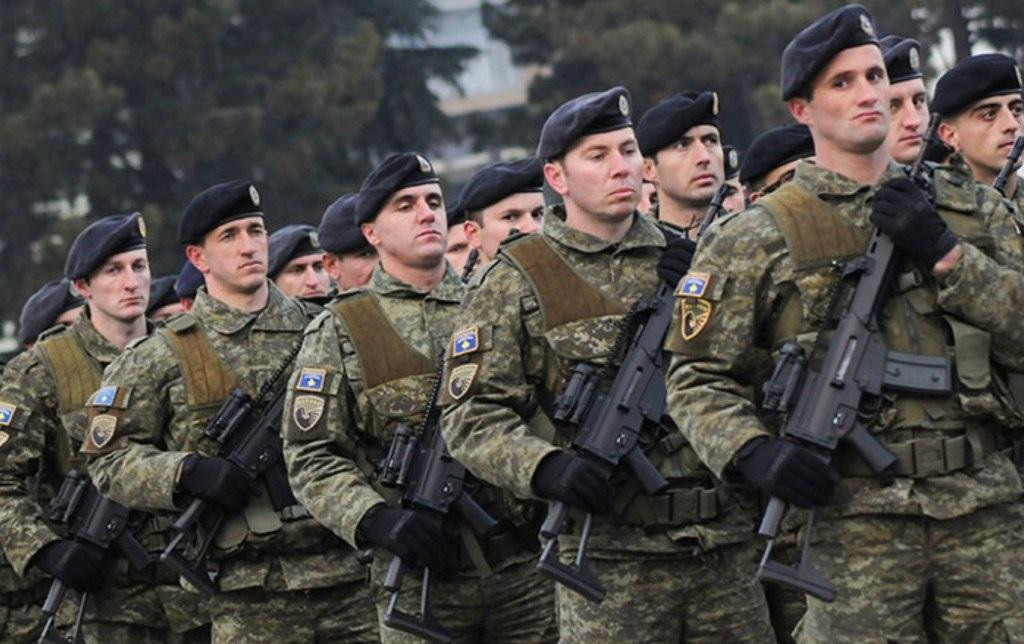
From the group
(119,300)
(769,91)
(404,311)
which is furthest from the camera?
(769,91)

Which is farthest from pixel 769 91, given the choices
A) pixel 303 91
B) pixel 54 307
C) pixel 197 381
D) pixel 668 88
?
pixel 197 381

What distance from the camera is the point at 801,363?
6.81m

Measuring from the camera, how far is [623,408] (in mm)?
7793

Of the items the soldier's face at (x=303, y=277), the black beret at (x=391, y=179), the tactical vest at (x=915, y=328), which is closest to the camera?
the tactical vest at (x=915, y=328)

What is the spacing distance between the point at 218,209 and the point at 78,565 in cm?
170

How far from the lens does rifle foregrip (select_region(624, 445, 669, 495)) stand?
303 inches

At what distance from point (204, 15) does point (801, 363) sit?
24.8 m

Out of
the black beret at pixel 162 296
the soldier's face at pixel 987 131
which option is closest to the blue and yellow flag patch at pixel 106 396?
the black beret at pixel 162 296

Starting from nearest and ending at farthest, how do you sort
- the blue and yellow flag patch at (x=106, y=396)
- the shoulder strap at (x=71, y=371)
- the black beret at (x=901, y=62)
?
the black beret at (x=901, y=62) → the blue and yellow flag patch at (x=106, y=396) → the shoulder strap at (x=71, y=371)

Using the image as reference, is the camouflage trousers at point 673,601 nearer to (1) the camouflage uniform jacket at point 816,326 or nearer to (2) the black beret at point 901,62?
(1) the camouflage uniform jacket at point 816,326

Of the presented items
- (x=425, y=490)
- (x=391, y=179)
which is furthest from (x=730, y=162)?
(x=425, y=490)

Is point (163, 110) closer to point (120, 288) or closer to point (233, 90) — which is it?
point (233, 90)

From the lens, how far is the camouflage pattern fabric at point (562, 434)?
7809mm

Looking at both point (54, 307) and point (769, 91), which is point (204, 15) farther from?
point (54, 307)
